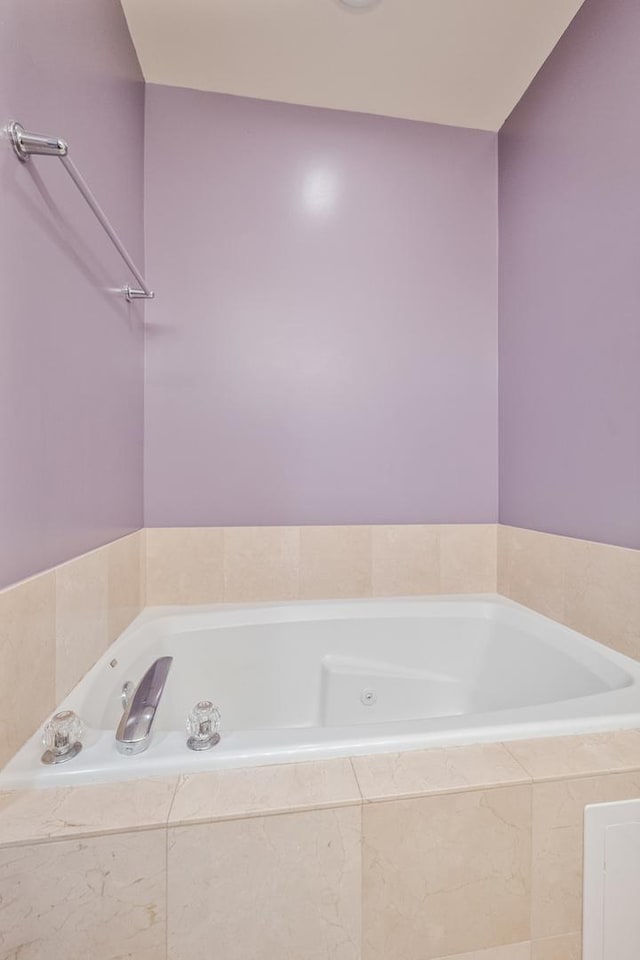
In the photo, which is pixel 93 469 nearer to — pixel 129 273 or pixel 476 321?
pixel 129 273

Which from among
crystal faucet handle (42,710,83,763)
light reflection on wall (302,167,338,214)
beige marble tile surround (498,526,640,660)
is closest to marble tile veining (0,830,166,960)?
crystal faucet handle (42,710,83,763)

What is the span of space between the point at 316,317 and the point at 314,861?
5.32 ft

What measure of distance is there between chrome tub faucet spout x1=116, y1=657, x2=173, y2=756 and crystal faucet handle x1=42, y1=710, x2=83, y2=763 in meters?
0.07

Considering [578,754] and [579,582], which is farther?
[579,582]

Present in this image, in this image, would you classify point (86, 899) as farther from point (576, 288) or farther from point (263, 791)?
point (576, 288)

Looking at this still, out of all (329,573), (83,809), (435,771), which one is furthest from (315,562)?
(83,809)

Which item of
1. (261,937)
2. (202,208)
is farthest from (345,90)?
(261,937)

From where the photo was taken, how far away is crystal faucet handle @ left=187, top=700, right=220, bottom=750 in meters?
0.74

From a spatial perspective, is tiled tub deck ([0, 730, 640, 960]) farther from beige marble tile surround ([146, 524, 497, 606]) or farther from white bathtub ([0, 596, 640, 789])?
beige marble tile surround ([146, 524, 497, 606])

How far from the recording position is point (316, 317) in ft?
5.65

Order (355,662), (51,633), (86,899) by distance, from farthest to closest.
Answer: (355,662) < (51,633) < (86,899)

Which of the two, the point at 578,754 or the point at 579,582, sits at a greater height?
the point at 579,582

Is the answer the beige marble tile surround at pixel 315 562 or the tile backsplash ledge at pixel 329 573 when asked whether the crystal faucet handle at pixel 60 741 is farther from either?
the beige marble tile surround at pixel 315 562

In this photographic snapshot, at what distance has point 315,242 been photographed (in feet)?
5.65
